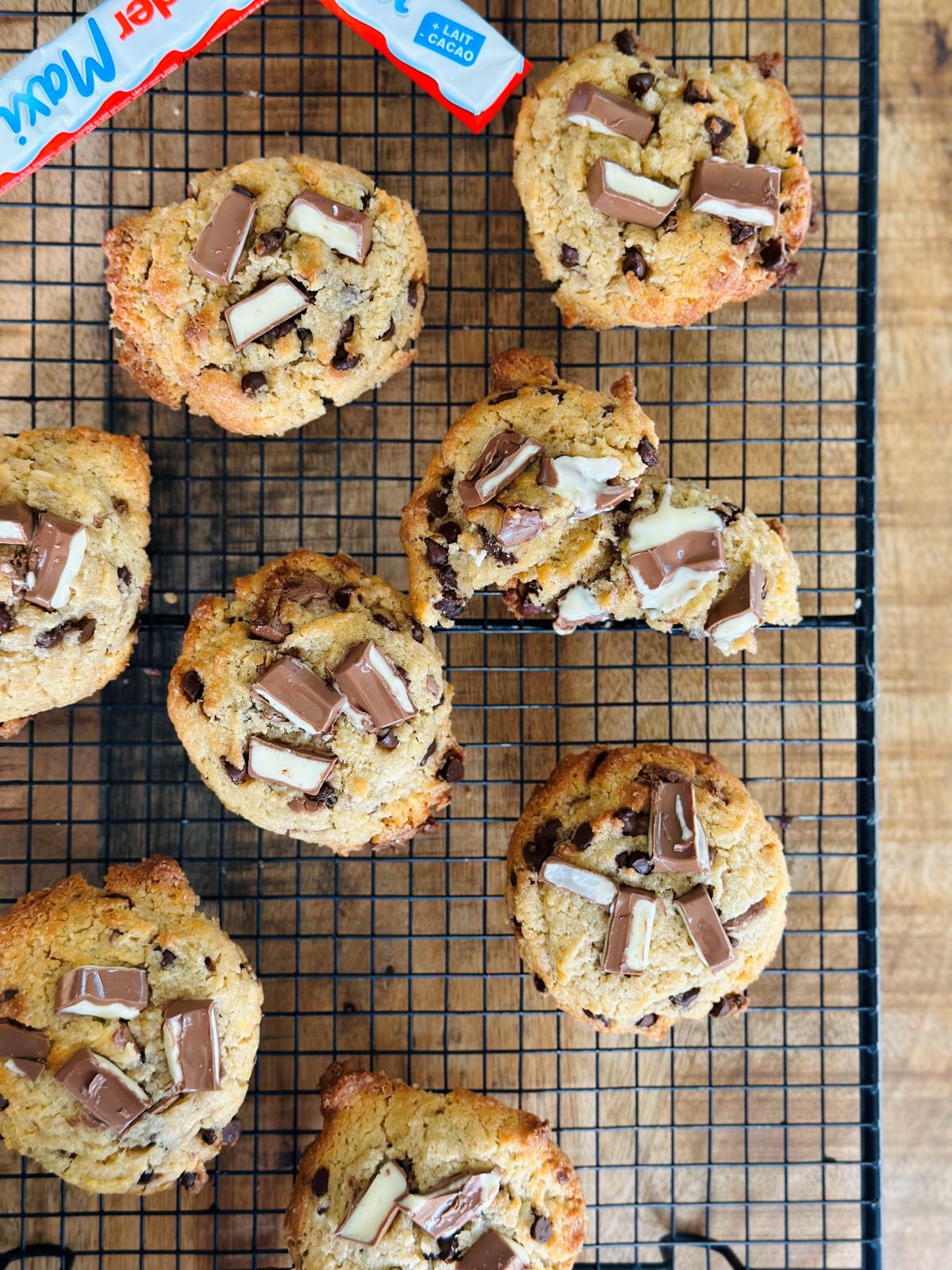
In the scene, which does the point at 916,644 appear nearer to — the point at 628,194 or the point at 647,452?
the point at 647,452

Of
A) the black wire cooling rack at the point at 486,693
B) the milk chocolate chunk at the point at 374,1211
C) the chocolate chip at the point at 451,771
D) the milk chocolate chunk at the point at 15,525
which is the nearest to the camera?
the milk chocolate chunk at the point at 15,525

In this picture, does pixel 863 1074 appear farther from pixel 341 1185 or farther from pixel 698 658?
pixel 341 1185

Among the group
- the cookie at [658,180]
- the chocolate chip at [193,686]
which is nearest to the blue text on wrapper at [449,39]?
the cookie at [658,180]

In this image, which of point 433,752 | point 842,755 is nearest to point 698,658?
point 842,755

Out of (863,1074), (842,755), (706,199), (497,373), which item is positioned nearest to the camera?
(706,199)

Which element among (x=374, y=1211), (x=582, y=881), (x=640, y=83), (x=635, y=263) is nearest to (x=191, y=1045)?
(x=374, y=1211)

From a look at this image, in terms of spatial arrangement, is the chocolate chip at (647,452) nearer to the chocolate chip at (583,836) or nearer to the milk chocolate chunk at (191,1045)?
the chocolate chip at (583,836)
